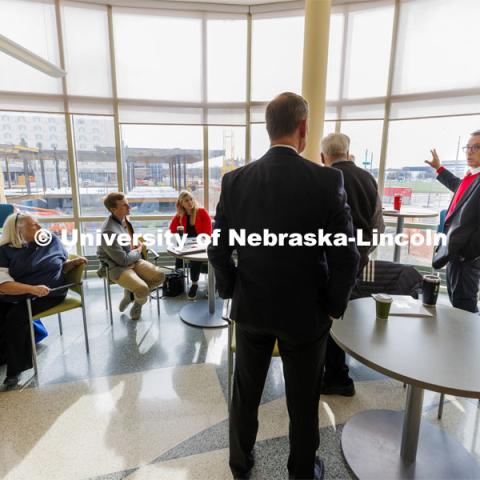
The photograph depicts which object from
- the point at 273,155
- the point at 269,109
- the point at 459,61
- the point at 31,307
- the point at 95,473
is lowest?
the point at 95,473

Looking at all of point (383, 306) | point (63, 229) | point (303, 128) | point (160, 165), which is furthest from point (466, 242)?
point (63, 229)

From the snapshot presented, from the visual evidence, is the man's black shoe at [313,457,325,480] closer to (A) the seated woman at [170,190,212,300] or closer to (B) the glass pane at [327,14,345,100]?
(A) the seated woman at [170,190,212,300]

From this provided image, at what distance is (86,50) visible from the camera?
13.9 ft

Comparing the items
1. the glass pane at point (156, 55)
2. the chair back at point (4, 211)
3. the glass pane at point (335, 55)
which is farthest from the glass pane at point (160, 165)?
the glass pane at point (335, 55)

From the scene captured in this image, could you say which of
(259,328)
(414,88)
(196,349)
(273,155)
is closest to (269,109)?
(273,155)

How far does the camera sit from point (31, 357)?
2.45m

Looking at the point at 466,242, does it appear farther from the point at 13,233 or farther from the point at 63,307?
the point at 13,233

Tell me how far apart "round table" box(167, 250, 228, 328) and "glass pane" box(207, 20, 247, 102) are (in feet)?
8.55

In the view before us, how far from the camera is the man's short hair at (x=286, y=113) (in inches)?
47.3

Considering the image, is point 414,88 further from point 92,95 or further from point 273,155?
point 92,95

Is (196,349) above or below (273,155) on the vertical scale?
below

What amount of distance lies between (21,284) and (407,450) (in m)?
2.61

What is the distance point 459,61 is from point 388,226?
2.09 metres

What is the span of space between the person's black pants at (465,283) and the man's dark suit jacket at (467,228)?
103mm
